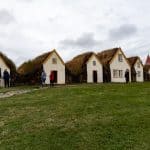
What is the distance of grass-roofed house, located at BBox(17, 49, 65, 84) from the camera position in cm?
6625

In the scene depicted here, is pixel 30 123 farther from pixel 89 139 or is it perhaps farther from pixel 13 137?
pixel 89 139

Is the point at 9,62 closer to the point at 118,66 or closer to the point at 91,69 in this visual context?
the point at 91,69

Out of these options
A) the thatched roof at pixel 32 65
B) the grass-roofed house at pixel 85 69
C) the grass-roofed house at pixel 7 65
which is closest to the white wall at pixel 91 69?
the grass-roofed house at pixel 85 69

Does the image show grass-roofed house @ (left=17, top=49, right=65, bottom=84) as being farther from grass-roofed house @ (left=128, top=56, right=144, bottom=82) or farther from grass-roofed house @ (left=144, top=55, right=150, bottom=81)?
grass-roofed house @ (left=144, top=55, right=150, bottom=81)

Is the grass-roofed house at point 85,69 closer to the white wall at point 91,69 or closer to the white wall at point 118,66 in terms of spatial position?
the white wall at point 91,69

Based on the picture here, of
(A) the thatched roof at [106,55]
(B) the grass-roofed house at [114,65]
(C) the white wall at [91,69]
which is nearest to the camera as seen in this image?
(C) the white wall at [91,69]

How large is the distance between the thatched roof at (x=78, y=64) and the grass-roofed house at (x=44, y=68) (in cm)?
319

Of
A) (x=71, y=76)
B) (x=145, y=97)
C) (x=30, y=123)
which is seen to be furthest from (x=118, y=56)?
(x=30, y=123)

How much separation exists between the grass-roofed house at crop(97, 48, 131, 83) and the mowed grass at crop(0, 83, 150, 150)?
46.0 m

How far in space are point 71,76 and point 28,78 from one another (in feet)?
27.4

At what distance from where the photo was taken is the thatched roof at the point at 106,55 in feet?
256

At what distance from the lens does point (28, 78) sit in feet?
217

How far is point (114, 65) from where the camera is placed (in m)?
78.2

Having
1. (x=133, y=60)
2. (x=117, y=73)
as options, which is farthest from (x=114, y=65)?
(x=133, y=60)
